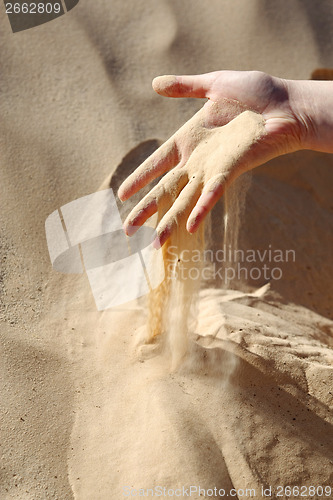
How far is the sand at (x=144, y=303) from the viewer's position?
179 centimetres

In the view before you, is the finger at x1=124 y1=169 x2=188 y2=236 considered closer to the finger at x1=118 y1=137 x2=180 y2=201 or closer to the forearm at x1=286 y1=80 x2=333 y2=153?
the finger at x1=118 y1=137 x2=180 y2=201

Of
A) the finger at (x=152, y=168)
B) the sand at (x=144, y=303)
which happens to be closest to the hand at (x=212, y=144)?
the finger at (x=152, y=168)

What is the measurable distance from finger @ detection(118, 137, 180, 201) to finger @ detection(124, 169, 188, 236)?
0.09 m

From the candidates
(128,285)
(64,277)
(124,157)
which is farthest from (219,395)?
(124,157)

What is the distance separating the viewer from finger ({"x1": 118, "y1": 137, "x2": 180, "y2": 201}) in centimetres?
202

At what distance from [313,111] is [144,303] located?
3.64ft

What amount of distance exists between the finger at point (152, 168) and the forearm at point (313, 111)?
53cm

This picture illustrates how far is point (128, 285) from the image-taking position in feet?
8.27

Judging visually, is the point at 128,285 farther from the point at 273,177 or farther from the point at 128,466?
the point at 273,177

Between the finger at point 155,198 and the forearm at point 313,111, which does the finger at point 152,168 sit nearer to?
the finger at point 155,198

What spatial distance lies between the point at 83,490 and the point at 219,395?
1.86 ft

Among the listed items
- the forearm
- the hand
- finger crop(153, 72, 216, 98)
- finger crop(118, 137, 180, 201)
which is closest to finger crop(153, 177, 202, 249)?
the hand

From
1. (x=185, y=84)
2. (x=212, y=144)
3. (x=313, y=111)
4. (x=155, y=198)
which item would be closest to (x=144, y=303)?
(x=155, y=198)

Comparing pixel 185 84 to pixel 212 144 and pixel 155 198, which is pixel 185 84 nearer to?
pixel 212 144
